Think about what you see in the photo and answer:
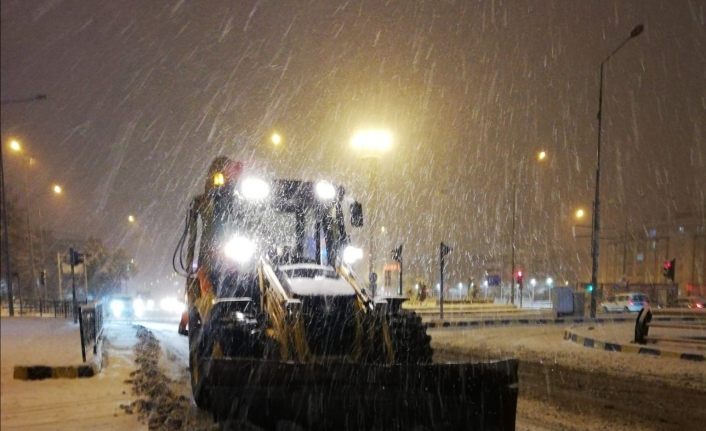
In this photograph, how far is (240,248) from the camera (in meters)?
7.20

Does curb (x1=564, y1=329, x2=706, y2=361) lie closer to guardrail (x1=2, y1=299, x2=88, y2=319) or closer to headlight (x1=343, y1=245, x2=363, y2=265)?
headlight (x1=343, y1=245, x2=363, y2=265)

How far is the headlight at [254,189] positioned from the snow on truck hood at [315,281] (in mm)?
998

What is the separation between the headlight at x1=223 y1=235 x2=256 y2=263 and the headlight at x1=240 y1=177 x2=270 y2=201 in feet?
1.88

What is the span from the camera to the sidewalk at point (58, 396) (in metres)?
5.73

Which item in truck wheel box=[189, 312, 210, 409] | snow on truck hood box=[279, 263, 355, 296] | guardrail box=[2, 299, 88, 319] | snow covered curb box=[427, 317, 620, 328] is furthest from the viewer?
guardrail box=[2, 299, 88, 319]

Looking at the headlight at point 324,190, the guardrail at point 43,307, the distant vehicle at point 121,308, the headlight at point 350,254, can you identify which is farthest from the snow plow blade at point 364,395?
the distant vehicle at point 121,308

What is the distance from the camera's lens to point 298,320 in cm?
590

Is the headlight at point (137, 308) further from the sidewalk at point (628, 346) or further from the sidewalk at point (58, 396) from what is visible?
the sidewalk at point (628, 346)

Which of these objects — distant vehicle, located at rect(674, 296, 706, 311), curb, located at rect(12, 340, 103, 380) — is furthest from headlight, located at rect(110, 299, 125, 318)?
distant vehicle, located at rect(674, 296, 706, 311)

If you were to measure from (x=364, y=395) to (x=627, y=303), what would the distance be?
3238 cm

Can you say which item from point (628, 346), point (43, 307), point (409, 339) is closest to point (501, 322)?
point (628, 346)

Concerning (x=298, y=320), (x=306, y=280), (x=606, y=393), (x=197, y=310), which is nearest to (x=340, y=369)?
(x=298, y=320)

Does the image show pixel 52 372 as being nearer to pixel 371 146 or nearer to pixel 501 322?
pixel 371 146

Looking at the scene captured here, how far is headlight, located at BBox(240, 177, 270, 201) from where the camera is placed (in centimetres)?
709
